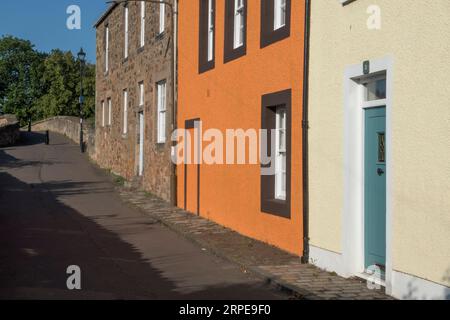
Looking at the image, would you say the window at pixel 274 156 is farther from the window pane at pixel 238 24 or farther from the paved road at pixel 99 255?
the window pane at pixel 238 24

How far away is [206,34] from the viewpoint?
15680 mm

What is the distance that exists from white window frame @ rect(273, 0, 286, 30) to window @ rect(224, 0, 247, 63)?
1.41 m

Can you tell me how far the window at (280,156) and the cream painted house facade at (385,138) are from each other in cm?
161

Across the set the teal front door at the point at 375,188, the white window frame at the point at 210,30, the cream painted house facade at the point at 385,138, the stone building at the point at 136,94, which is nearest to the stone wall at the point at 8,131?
the stone building at the point at 136,94

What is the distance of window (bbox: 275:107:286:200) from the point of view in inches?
458

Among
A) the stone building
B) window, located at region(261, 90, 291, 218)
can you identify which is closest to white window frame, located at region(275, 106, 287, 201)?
window, located at region(261, 90, 291, 218)

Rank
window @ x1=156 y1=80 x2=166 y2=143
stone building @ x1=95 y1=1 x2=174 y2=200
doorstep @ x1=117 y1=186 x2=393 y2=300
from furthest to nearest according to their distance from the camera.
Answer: window @ x1=156 y1=80 x2=166 y2=143 < stone building @ x1=95 y1=1 x2=174 y2=200 < doorstep @ x1=117 y1=186 x2=393 y2=300

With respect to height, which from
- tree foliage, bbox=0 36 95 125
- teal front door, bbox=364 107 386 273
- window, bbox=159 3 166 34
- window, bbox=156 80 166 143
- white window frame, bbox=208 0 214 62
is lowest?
teal front door, bbox=364 107 386 273

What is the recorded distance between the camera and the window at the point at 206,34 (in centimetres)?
1531

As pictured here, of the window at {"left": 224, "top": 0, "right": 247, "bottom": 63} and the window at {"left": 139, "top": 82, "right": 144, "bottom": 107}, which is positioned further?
the window at {"left": 139, "top": 82, "right": 144, "bottom": 107}

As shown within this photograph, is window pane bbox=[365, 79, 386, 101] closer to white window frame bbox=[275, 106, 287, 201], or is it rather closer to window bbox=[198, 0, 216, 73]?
white window frame bbox=[275, 106, 287, 201]
